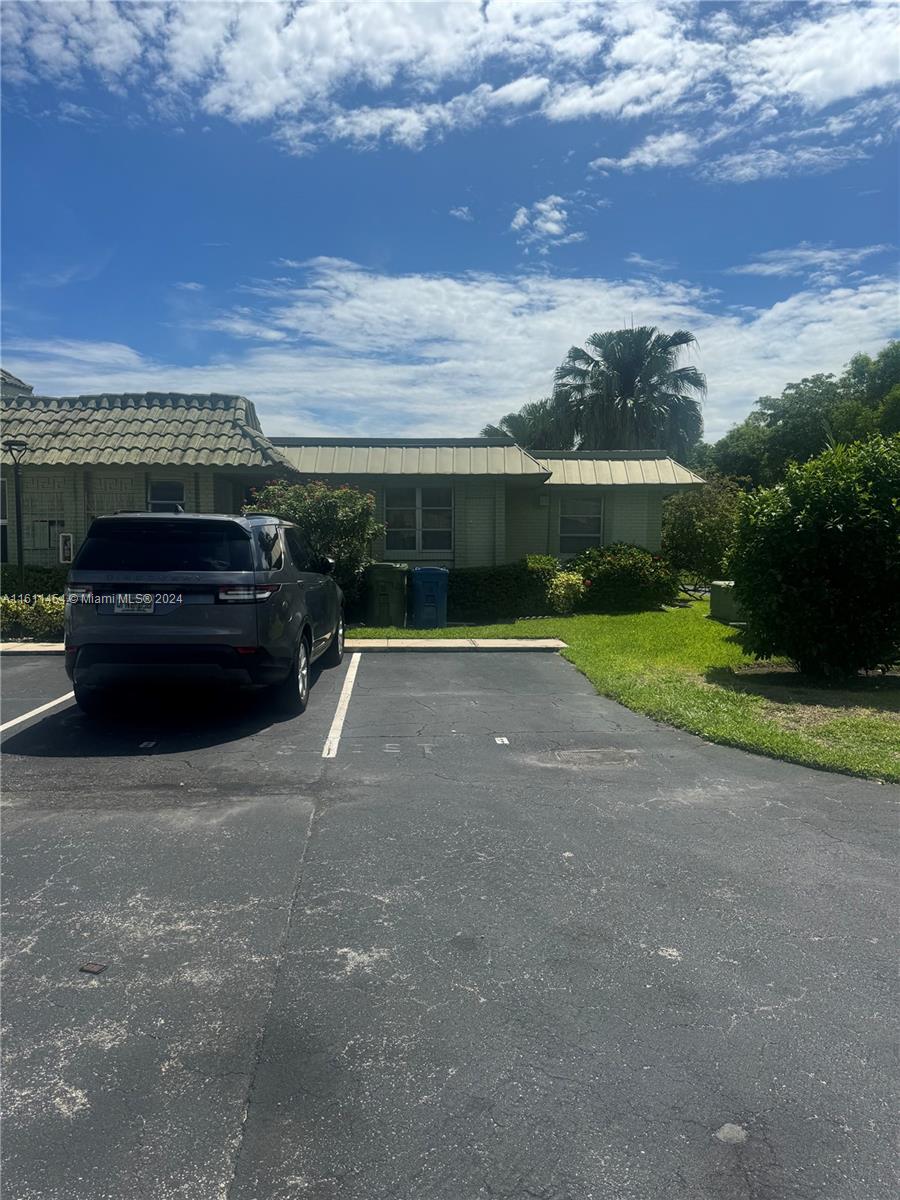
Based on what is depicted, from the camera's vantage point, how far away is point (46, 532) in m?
16.5

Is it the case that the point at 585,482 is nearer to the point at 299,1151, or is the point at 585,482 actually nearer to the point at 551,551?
the point at 551,551

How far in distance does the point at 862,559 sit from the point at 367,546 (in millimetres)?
8325

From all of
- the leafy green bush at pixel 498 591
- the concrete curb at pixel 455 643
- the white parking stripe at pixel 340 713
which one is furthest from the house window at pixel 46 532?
the white parking stripe at pixel 340 713

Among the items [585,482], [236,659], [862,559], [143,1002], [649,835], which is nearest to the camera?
[143,1002]

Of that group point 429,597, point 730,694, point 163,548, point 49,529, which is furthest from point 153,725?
point 49,529

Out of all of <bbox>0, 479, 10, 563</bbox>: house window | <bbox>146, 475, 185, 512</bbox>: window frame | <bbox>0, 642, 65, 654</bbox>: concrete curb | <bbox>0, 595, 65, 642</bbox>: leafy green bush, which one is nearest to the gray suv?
<bbox>0, 642, 65, 654</bbox>: concrete curb

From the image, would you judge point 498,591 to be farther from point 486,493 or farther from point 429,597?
point 486,493

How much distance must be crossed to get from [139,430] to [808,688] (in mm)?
13043

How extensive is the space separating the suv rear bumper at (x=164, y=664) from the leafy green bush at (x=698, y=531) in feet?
54.6

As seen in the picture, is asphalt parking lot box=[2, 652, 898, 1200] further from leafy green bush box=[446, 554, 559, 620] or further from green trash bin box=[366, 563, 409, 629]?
leafy green bush box=[446, 554, 559, 620]

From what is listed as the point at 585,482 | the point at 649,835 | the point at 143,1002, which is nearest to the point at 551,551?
the point at 585,482

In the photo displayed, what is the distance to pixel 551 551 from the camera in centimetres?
1998

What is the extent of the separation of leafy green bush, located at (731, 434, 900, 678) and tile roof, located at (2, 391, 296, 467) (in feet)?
30.2

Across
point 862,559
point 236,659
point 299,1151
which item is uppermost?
point 862,559
